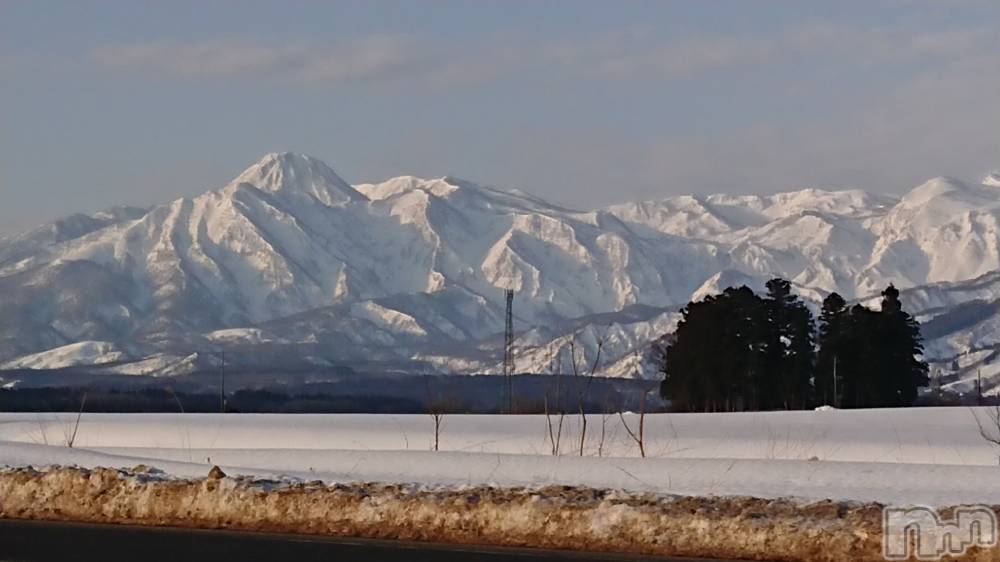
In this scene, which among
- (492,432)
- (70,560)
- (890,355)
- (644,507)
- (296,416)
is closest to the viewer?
(70,560)

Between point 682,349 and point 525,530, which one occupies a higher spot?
point 682,349

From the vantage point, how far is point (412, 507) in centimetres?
1866

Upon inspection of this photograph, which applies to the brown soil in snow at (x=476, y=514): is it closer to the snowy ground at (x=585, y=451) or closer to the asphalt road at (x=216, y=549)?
the asphalt road at (x=216, y=549)

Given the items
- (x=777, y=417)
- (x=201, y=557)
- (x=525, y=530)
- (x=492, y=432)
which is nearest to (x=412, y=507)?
(x=525, y=530)

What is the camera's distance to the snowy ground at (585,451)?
21703 mm

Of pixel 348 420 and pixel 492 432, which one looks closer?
pixel 492 432

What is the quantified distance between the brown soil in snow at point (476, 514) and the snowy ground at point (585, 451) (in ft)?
6.36

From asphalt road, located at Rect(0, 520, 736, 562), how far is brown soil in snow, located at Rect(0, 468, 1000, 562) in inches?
28.6

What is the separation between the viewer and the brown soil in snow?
1675 cm

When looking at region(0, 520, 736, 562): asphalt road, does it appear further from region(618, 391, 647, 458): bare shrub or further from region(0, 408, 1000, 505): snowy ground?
region(618, 391, 647, 458): bare shrub

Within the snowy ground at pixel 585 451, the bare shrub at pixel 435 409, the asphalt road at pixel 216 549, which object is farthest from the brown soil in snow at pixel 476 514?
the bare shrub at pixel 435 409

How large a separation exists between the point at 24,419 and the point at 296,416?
7.89 meters

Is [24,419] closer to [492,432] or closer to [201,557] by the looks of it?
[492,432]

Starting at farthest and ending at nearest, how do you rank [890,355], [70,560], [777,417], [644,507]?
1. [890,355]
2. [777,417]
3. [644,507]
4. [70,560]
